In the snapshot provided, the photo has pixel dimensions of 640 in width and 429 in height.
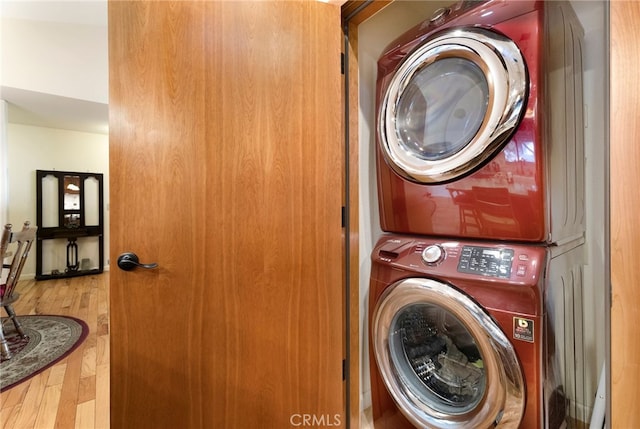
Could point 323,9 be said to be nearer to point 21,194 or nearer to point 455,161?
point 455,161

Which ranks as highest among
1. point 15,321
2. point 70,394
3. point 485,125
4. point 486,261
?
point 485,125

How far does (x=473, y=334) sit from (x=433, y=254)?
0.96ft

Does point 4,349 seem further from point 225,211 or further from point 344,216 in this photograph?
point 344,216

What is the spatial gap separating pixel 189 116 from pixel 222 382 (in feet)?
3.37

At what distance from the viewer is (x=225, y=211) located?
107 cm

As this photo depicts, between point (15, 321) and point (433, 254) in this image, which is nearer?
point (433, 254)

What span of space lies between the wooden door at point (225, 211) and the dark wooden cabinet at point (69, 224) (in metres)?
4.49

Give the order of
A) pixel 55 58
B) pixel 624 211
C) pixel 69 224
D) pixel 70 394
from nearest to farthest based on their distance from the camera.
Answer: pixel 624 211
pixel 70 394
pixel 55 58
pixel 69 224

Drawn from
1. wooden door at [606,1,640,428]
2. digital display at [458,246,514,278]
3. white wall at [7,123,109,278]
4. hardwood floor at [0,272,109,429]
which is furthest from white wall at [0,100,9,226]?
wooden door at [606,1,640,428]

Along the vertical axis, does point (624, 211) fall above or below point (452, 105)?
below

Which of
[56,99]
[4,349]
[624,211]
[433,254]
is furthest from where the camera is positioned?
[56,99]

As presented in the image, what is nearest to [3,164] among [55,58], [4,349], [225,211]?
[55,58]

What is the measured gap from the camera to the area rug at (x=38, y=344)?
188cm

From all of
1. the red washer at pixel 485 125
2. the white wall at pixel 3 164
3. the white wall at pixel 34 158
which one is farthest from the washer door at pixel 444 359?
the white wall at pixel 34 158
